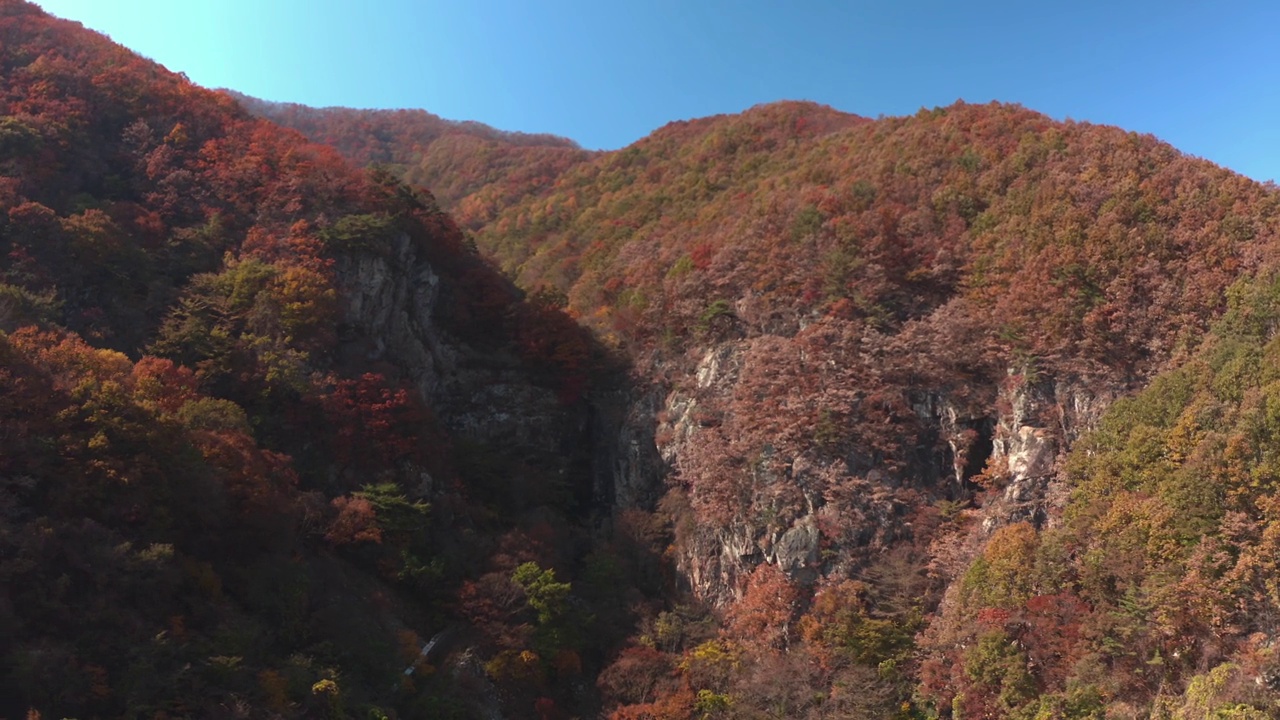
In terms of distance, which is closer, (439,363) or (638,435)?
(638,435)

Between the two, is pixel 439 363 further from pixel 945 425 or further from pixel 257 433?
pixel 945 425

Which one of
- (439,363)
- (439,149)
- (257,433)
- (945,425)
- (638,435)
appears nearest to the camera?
(257,433)

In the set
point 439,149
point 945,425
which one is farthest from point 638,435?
point 439,149

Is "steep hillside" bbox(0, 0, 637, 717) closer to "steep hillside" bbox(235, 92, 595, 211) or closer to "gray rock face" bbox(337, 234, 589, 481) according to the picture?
"gray rock face" bbox(337, 234, 589, 481)

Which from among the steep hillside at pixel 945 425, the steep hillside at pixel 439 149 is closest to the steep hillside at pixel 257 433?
the steep hillside at pixel 945 425

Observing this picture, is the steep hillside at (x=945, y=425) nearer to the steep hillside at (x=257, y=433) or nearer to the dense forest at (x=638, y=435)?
the dense forest at (x=638, y=435)

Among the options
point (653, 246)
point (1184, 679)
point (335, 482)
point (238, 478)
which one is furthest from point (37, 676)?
point (653, 246)

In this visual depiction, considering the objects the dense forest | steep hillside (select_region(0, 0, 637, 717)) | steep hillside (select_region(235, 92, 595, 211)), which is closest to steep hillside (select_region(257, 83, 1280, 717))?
the dense forest
